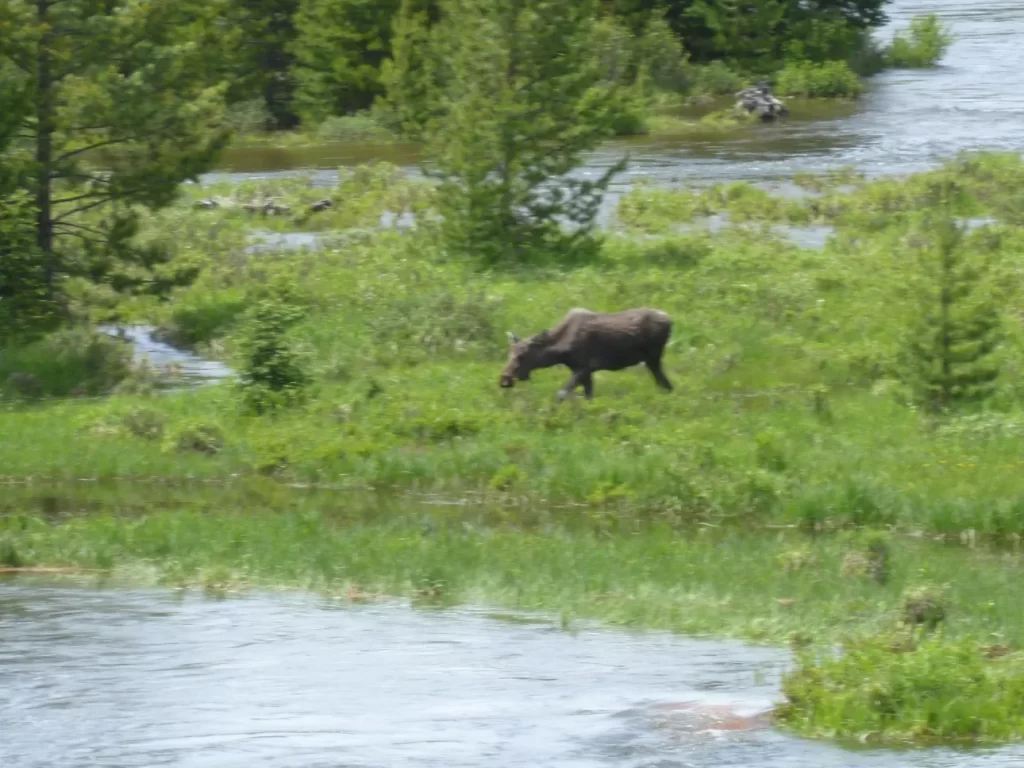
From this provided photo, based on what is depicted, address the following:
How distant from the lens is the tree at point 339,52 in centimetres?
6147

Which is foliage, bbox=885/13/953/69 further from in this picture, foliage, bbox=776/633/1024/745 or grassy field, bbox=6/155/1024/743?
foliage, bbox=776/633/1024/745

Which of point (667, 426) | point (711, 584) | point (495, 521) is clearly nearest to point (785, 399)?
point (667, 426)

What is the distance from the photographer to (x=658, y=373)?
83.1ft

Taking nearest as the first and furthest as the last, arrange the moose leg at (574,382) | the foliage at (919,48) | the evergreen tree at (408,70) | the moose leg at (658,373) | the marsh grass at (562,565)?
the marsh grass at (562,565), the moose leg at (574,382), the moose leg at (658,373), the evergreen tree at (408,70), the foliage at (919,48)

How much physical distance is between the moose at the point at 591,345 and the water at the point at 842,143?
17.3 metres

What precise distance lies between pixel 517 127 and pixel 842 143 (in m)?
Answer: 22.4

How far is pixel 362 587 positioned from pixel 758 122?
45.7 m

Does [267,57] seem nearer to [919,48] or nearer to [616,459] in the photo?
[919,48]

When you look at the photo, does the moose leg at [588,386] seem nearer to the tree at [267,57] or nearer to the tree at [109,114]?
the tree at [109,114]

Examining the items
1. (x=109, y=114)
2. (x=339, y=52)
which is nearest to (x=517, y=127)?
(x=109, y=114)

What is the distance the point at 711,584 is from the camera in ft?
55.1

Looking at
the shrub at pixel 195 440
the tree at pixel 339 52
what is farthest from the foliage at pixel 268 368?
the tree at pixel 339 52

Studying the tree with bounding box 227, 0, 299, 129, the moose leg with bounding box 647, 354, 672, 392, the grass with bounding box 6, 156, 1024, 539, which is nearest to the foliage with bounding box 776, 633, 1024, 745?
the grass with bounding box 6, 156, 1024, 539

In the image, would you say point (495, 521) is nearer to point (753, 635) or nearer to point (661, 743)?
point (753, 635)
